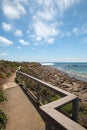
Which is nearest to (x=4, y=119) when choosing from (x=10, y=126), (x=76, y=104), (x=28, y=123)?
(x=10, y=126)

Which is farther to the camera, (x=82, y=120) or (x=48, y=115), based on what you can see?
(x=82, y=120)

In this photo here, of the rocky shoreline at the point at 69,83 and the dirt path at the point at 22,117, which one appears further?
the rocky shoreline at the point at 69,83

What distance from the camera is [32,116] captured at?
5426mm

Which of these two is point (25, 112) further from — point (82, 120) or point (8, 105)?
point (82, 120)

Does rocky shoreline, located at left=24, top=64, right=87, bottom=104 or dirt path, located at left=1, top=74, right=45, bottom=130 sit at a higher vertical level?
dirt path, located at left=1, top=74, right=45, bottom=130

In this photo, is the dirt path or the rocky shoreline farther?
the rocky shoreline

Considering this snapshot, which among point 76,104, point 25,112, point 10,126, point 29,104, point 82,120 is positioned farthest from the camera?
point 29,104

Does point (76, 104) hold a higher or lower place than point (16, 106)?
higher

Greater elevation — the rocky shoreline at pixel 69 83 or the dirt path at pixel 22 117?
the dirt path at pixel 22 117

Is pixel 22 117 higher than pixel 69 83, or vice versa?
pixel 22 117

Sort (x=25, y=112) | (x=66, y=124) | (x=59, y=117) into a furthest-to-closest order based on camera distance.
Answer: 1. (x=25, y=112)
2. (x=59, y=117)
3. (x=66, y=124)

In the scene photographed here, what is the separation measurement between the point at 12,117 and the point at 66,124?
4.08 metres

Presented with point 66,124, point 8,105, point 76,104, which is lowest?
point 8,105

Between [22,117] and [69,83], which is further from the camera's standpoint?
[69,83]
